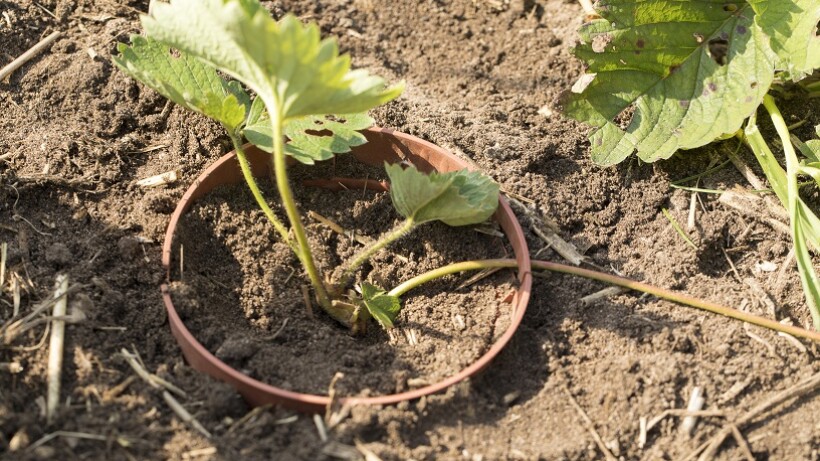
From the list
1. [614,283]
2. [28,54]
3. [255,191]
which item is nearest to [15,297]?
[255,191]

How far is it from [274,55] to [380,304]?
81cm

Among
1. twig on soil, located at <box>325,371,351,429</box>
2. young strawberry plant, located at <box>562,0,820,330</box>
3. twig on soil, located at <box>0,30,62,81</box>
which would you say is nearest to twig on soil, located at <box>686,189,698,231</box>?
young strawberry plant, located at <box>562,0,820,330</box>

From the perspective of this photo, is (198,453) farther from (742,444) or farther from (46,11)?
(46,11)

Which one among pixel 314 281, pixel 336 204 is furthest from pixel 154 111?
pixel 314 281

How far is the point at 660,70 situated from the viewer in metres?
2.75

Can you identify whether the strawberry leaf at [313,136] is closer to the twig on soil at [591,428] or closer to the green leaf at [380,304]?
the green leaf at [380,304]

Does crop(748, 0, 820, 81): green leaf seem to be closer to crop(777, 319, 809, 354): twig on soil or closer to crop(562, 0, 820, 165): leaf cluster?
crop(562, 0, 820, 165): leaf cluster

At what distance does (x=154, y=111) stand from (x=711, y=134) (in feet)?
5.61

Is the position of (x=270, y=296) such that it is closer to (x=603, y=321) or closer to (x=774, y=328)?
(x=603, y=321)

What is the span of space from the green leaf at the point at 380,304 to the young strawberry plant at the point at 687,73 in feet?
2.63

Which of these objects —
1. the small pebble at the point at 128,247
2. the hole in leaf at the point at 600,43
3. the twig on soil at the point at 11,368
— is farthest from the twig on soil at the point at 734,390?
the twig on soil at the point at 11,368

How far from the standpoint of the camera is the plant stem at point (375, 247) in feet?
7.61

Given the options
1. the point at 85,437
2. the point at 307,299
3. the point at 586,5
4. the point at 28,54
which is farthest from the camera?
the point at 586,5

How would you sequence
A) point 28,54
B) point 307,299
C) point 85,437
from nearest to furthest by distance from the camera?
1. point 85,437
2. point 307,299
3. point 28,54
